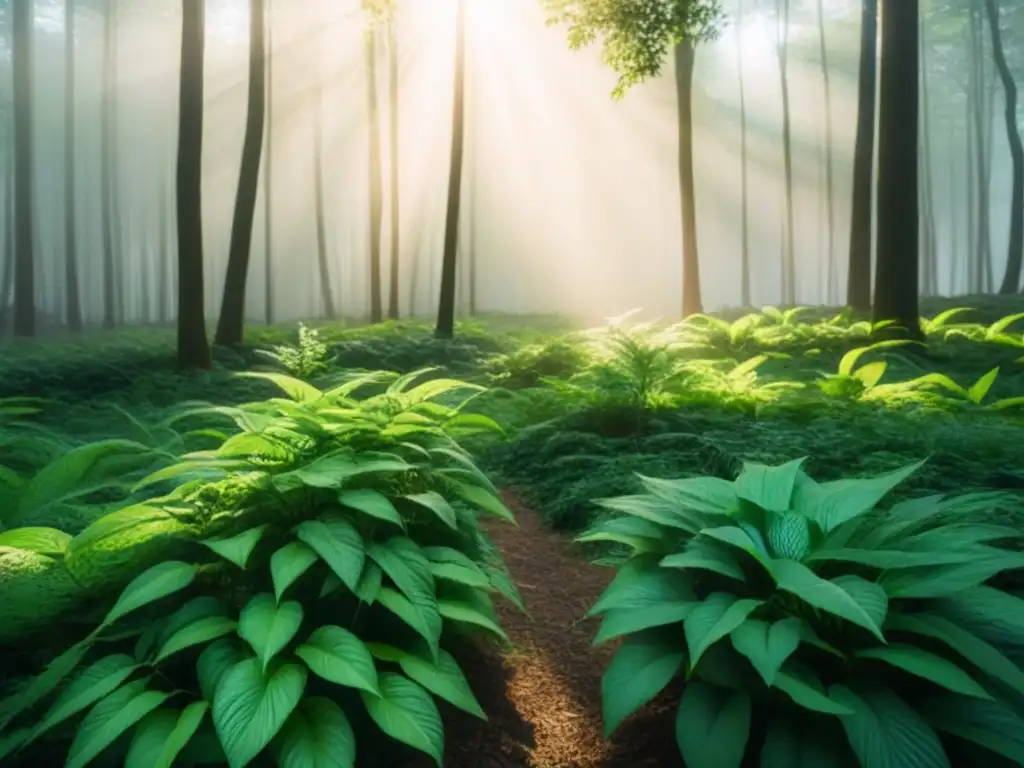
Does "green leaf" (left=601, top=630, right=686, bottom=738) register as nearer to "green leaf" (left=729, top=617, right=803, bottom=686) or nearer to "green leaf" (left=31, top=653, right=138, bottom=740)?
"green leaf" (left=729, top=617, right=803, bottom=686)

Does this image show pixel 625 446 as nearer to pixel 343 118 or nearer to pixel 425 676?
pixel 425 676

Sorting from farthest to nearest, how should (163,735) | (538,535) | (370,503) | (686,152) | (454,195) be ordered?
(686,152)
(454,195)
(538,535)
(370,503)
(163,735)

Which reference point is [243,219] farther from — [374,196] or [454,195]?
[374,196]

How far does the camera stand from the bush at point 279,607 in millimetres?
2137

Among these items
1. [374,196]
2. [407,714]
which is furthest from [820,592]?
[374,196]

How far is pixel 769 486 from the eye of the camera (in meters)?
2.75

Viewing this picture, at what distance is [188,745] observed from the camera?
218 cm

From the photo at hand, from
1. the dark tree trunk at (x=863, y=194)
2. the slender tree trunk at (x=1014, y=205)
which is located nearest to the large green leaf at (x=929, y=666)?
the dark tree trunk at (x=863, y=194)

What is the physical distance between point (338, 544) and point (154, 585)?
604 millimetres

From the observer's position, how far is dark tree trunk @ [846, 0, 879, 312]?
13.7m

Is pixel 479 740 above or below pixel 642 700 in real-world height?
below

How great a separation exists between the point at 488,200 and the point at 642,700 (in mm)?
55662

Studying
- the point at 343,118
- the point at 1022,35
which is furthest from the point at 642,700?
the point at 343,118

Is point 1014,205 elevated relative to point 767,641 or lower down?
elevated
